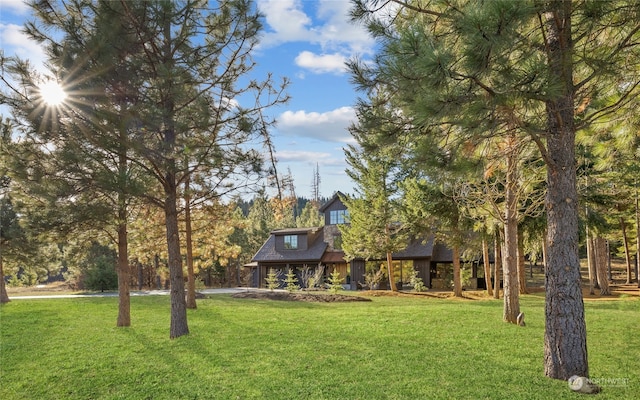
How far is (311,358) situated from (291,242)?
828 inches

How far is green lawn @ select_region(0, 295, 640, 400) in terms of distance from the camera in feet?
16.3

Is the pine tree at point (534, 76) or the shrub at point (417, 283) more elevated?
the pine tree at point (534, 76)

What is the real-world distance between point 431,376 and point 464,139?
10.2 feet

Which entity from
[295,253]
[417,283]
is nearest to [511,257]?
[417,283]

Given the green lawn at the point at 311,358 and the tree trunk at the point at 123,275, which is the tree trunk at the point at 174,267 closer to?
the green lawn at the point at 311,358

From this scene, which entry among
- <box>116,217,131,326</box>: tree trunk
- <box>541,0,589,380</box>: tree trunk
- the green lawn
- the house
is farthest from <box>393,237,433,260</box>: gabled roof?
<box>541,0,589,380</box>: tree trunk

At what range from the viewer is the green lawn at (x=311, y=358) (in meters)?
4.96

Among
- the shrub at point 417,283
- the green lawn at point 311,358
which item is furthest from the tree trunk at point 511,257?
the shrub at point 417,283

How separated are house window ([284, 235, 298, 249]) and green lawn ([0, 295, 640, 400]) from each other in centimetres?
1643

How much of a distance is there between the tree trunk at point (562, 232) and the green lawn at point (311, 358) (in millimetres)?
381

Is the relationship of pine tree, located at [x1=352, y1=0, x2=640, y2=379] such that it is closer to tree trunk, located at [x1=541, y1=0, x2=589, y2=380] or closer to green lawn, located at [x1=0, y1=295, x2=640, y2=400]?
tree trunk, located at [x1=541, y1=0, x2=589, y2=380]

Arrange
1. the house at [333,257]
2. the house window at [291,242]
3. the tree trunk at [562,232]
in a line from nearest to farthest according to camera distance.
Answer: the tree trunk at [562,232]
the house at [333,257]
the house window at [291,242]

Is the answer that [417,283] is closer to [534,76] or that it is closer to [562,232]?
[562,232]

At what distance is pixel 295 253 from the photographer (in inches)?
1059
